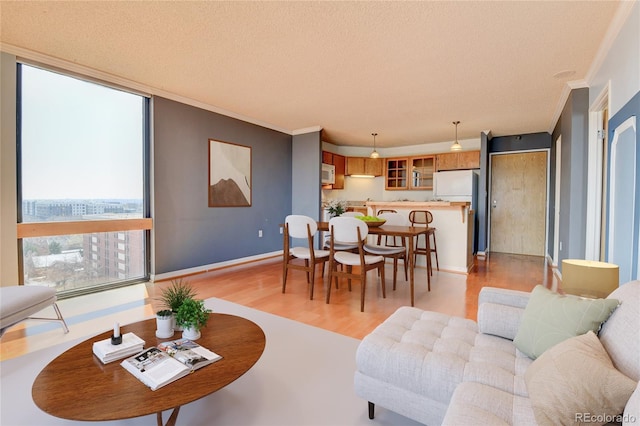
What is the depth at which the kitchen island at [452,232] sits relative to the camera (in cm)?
454

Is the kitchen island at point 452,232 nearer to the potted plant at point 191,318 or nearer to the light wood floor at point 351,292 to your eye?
the light wood floor at point 351,292

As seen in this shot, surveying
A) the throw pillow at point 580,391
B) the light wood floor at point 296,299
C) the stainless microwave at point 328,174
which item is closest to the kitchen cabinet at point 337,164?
the stainless microwave at point 328,174

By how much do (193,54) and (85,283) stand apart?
9.03 feet

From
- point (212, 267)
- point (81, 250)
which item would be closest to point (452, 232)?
point (212, 267)

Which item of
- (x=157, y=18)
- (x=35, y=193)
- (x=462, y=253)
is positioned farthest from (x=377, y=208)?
(x=35, y=193)

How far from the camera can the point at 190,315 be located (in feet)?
5.17

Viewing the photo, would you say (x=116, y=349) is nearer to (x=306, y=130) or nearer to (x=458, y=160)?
(x=306, y=130)

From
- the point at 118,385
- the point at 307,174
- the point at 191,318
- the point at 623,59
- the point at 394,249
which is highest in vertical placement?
the point at 623,59

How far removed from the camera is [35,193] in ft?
9.90

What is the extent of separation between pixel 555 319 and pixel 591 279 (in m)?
0.79

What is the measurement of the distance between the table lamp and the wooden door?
495 cm

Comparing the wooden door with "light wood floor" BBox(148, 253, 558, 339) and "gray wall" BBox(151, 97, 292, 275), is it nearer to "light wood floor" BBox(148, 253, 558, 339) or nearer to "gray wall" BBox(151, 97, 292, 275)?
"light wood floor" BBox(148, 253, 558, 339)

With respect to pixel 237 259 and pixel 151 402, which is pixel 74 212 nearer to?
pixel 237 259

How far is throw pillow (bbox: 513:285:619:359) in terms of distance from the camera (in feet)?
3.84
